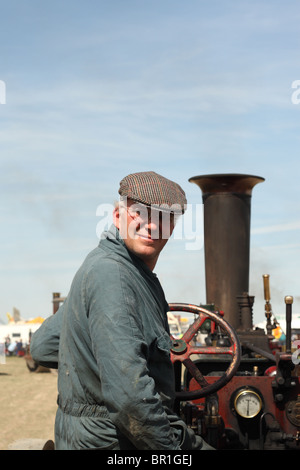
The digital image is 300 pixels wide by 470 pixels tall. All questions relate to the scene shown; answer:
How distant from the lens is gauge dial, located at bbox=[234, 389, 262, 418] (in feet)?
14.0

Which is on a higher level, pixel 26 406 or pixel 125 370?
pixel 125 370

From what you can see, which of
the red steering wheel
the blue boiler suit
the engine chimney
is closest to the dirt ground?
the red steering wheel

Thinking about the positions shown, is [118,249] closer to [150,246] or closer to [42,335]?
[150,246]

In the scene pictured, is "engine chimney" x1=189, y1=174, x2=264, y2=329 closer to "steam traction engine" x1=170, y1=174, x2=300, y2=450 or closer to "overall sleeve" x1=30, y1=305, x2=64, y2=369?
"steam traction engine" x1=170, y1=174, x2=300, y2=450

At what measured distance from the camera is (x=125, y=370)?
1.62 metres

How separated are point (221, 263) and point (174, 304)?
5014mm

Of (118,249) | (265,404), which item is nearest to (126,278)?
(118,249)

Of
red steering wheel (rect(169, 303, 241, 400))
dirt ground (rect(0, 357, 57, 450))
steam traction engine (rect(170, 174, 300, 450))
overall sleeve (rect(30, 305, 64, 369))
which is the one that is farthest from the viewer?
dirt ground (rect(0, 357, 57, 450))

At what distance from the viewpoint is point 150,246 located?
187 cm

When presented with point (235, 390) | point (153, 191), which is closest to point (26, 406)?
point (235, 390)

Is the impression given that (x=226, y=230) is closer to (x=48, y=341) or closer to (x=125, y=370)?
(x=48, y=341)

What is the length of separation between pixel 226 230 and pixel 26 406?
5027mm

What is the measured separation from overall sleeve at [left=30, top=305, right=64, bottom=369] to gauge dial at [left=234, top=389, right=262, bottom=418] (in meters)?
2.40

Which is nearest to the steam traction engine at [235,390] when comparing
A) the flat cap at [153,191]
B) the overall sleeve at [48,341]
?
the overall sleeve at [48,341]
